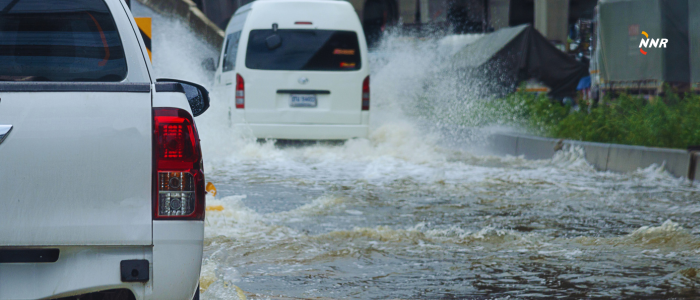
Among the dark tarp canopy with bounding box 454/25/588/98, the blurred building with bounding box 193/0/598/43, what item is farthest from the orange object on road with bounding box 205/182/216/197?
the blurred building with bounding box 193/0/598/43

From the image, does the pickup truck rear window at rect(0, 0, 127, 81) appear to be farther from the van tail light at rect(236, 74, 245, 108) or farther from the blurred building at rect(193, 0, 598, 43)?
the blurred building at rect(193, 0, 598, 43)

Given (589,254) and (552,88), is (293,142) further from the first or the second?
(552,88)

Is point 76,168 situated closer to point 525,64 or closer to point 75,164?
point 75,164

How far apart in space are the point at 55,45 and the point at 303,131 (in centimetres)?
838

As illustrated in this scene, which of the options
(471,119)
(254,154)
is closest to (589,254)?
(254,154)

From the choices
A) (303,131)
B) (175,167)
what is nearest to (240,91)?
(303,131)

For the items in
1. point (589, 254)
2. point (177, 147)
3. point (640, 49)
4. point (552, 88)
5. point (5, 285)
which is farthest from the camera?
point (552, 88)

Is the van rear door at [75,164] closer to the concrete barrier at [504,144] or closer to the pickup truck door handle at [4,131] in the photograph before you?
the pickup truck door handle at [4,131]

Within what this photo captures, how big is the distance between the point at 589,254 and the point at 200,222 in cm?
328

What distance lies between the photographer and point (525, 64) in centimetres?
2095

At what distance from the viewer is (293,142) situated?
12148mm

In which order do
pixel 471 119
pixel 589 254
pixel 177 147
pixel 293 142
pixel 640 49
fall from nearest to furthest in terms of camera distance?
1. pixel 177 147
2. pixel 589 254
3. pixel 293 142
4. pixel 640 49
5. pixel 471 119

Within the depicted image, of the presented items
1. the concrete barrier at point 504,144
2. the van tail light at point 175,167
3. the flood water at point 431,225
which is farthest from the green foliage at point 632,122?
the van tail light at point 175,167

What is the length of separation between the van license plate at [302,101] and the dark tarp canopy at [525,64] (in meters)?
10.1
